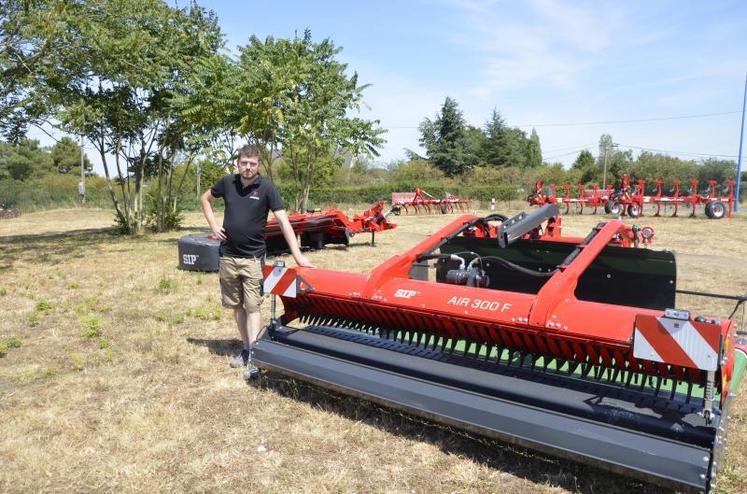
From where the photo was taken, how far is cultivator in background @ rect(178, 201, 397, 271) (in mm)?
9453

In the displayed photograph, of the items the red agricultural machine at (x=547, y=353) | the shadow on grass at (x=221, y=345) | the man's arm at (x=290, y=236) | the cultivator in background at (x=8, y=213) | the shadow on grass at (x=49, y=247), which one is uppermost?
the man's arm at (x=290, y=236)

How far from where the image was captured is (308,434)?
3.71 m

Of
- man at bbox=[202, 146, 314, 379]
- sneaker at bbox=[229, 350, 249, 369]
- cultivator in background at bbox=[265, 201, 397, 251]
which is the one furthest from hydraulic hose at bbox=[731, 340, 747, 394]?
cultivator in background at bbox=[265, 201, 397, 251]

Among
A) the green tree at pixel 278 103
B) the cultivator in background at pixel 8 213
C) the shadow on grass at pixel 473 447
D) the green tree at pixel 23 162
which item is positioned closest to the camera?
the shadow on grass at pixel 473 447

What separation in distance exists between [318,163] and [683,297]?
496 inches

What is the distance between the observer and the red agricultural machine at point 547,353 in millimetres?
2709

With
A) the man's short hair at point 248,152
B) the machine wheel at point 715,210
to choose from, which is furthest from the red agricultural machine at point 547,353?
the machine wheel at point 715,210

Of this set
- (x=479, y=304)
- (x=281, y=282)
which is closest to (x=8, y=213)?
(x=281, y=282)

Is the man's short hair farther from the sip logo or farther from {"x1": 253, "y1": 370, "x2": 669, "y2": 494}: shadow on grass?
{"x1": 253, "y1": 370, "x2": 669, "y2": 494}: shadow on grass

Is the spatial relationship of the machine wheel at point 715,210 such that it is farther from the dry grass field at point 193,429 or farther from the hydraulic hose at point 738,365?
the hydraulic hose at point 738,365

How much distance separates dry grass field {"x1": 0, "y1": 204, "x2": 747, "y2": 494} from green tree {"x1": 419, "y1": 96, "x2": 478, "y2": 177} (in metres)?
42.4

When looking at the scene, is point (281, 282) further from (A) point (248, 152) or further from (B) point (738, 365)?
(B) point (738, 365)

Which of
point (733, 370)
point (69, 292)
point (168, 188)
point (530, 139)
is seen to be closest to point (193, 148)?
point (168, 188)

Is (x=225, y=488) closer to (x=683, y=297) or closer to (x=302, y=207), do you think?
(x=683, y=297)
